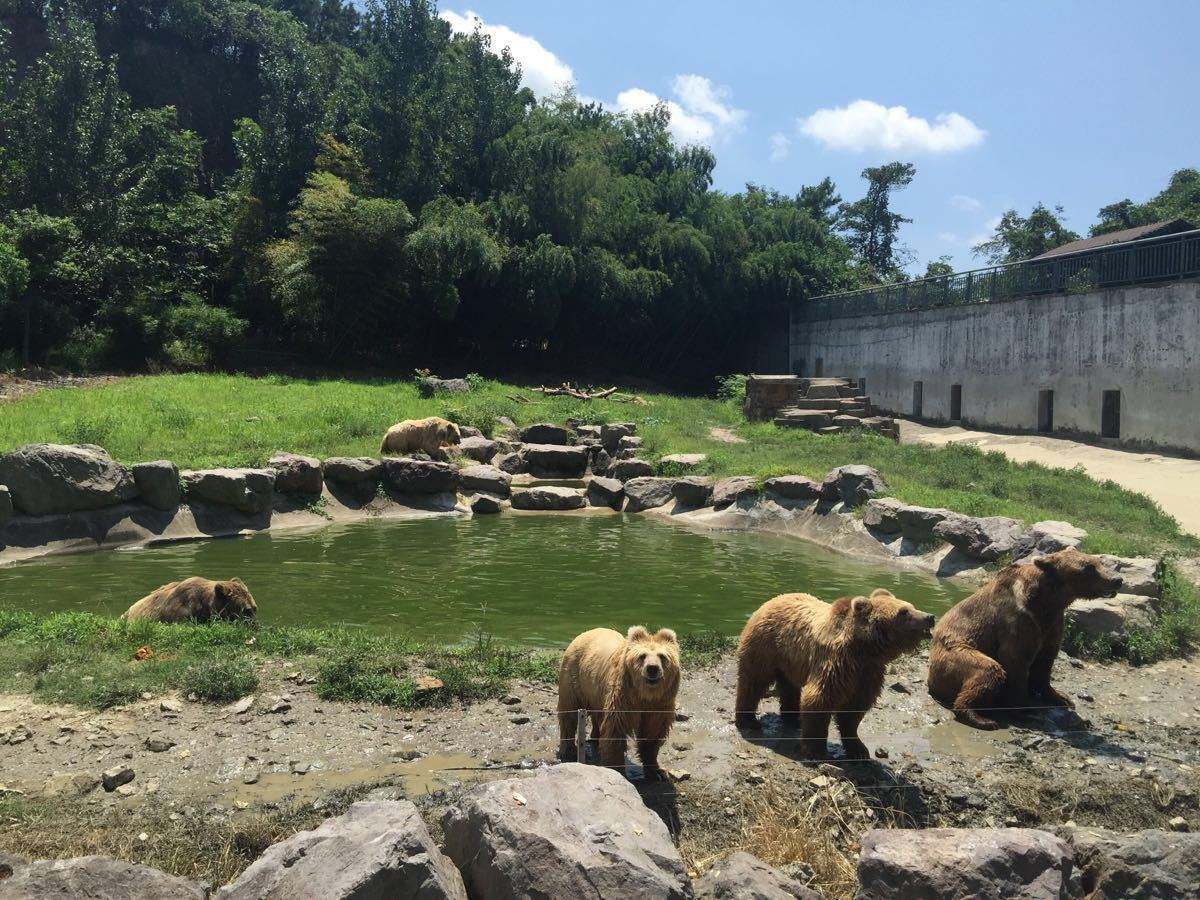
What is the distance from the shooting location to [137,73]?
155ft

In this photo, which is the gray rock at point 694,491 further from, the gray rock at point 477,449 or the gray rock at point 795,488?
the gray rock at point 477,449

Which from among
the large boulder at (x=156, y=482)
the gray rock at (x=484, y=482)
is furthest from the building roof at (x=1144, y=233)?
the large boulder at (x=156, y=482)

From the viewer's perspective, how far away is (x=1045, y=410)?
2620 centimetres

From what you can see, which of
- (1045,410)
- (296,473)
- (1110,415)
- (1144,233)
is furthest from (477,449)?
(1144,233)

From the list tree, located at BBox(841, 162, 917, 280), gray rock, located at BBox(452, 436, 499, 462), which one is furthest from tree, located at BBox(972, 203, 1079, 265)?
gray rock, located at BBox(452, 436, 499, 462)

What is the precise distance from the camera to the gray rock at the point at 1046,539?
33.1 feet

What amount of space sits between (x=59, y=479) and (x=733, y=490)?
35.2ft

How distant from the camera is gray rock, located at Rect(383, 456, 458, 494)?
17328 millimetres

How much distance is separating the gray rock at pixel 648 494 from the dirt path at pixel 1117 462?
27.5 feet

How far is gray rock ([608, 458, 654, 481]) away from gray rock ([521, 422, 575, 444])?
2.83 meters

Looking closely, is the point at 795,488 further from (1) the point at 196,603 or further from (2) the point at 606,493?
(1) the point at 196,603

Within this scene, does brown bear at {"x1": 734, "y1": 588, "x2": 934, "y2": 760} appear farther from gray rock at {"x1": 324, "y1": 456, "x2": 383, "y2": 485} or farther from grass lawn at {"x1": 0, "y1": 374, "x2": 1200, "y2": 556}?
gray rock at {"x1": 324, "y1": 456, "x2": 383, "y2": 485}

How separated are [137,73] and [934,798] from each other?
53.7m

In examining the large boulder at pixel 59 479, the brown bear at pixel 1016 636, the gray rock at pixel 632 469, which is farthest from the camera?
the gray rock at pixel 632 469
